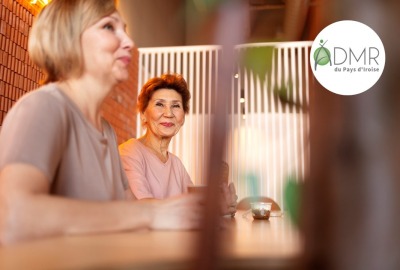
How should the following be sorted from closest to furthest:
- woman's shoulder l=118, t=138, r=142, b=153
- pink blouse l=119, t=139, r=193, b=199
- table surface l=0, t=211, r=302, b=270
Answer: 1. table surface l=0, t=211, r=302, b=270
2. pink blouse l=119, t=139, r=193, b=199
3. woman's shoulder l=118, t=138, r=142, b=153

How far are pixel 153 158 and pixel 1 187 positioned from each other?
1528 millimetres

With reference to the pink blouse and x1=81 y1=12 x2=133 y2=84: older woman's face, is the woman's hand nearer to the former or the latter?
x1=81 y1=12 x2=133 y2=84: older woman's face

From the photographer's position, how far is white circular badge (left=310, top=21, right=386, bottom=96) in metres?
0.26

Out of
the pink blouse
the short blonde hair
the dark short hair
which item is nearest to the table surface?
the short blonde hair

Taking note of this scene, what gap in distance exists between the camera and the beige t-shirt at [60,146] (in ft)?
2.82

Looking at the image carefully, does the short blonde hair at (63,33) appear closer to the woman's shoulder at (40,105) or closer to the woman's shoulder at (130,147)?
the woman's shoulder at (40,105)

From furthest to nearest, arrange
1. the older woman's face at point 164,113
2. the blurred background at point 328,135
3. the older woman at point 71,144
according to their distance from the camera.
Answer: the older woman's face at point 164,113
the older woman at point 71,144
the blurred background at point 328,135

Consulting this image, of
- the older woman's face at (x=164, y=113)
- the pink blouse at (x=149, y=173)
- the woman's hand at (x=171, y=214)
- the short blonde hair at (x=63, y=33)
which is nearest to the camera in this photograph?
the woman's hand at (x=171, y=214)

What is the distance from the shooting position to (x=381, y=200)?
242 millimetres

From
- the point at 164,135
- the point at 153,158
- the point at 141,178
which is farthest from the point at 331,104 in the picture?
the point at 164,135

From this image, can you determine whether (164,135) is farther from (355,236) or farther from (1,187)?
(355,236)

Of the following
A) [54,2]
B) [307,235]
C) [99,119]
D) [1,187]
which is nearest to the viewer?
[307,235]

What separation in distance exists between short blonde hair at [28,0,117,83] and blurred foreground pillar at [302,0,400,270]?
95 cm

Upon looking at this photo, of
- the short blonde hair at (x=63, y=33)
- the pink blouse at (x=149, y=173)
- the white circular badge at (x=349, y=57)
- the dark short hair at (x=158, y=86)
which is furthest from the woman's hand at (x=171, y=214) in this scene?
the dark short hair at (x=158, y=86)
